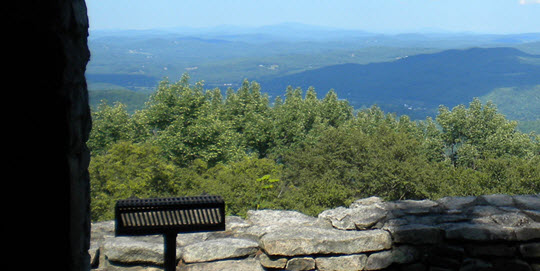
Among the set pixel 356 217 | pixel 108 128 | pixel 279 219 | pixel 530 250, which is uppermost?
pixel 356 217

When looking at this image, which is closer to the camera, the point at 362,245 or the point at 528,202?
the point at 362,245

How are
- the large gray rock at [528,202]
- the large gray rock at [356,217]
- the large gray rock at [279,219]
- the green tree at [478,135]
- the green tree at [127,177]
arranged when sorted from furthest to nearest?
the green tree at [478,135] → the green tree at [127,177] → the large gray rock at [528,202] → the large gray rock at [279,219] → the large gray rock at [356,217]

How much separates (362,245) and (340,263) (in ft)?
1.12

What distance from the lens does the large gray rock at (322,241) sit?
556cm

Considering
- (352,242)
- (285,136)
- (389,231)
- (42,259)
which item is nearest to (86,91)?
(42,259)

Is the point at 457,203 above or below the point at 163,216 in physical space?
below

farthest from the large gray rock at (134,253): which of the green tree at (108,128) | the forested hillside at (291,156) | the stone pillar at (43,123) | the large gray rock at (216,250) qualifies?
the green tree at (108,128)

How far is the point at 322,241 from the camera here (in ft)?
18.4

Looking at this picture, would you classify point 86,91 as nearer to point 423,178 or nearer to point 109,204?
point 109,204

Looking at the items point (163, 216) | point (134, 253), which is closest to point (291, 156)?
point (134, 253)

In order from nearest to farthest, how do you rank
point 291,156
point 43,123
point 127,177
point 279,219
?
point 43,123, point 279,219, point 127,177, point 291,156

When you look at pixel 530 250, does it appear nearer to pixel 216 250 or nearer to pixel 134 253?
pixel 216 250

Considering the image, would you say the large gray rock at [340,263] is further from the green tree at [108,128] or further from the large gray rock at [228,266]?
the green tree at [108,128]

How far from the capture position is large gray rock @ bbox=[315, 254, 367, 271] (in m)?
5.61
